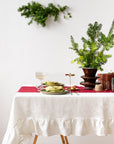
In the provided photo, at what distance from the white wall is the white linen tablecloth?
1295mm

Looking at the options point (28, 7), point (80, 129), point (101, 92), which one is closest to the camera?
point (80, 129)

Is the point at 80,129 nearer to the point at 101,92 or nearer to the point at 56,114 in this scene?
the point at 56,114

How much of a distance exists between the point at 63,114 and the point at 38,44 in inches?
56.7

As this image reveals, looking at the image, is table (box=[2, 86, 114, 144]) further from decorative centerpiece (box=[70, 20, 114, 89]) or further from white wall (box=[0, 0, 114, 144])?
white wall (box=[0, 0, 114, 144])

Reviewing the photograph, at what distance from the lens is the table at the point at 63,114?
168cm

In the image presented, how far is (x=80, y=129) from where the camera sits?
1.67 meters

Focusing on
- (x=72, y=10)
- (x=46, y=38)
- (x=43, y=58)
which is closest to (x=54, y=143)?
(x=43, y=58)

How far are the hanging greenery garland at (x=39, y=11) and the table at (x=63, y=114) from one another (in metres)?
1.43

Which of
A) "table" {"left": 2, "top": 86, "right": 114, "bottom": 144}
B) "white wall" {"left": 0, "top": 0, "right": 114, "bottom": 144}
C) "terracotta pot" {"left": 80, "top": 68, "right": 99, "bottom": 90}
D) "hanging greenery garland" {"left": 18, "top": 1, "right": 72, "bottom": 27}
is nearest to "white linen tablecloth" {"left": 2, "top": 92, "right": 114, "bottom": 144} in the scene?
"table" {"left": 2, "top": 86, "right": 114, "bottom": 144}

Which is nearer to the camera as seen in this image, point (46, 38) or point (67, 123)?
point (67, 123)

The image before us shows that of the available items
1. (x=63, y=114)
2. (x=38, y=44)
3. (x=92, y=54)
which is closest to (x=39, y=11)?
(x=38, y=44)

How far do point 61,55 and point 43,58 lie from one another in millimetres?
224

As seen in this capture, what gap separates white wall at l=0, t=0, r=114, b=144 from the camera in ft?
9.62

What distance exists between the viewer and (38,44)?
117 inches
